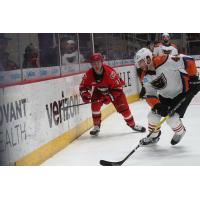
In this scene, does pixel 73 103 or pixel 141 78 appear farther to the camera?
pixel 73 103

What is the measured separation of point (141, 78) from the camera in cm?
266

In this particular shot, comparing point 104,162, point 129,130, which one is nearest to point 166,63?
point 129,130

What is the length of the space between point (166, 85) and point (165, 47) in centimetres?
23

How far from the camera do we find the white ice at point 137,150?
99.3 inches

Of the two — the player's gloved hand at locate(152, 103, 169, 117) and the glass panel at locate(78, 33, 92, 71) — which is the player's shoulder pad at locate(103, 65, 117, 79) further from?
the player's gloved hand at locate(152, 103, 169, 117)

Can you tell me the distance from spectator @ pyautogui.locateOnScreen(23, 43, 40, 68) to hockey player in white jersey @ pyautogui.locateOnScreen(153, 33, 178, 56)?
572 millimetres

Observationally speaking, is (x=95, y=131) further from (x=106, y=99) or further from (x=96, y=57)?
(x=96, y=57)

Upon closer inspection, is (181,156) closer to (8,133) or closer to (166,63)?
(166,63)

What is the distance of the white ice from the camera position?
2.52 metres

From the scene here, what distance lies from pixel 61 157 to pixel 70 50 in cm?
57

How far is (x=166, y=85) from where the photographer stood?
2.73 metres

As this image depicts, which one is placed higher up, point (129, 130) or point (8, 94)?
point (8, 94)
